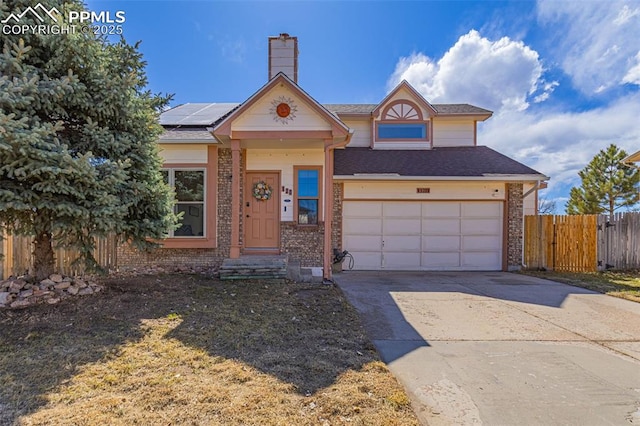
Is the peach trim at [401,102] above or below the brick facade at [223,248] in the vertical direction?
above

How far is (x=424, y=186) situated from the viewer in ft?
32.6

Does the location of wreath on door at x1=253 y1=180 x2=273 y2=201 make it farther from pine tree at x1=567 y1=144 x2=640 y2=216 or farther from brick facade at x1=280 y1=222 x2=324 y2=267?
pine tree at x1=567 y1=144 x2=640 y2=216

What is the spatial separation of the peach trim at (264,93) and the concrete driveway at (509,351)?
398 cm

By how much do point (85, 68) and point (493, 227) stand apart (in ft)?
37.1

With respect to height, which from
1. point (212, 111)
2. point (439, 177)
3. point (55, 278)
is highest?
point (212, 111)

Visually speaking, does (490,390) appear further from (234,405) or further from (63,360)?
(63,360)

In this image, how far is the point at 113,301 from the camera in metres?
5.31

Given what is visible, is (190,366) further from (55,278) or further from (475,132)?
(475,132)

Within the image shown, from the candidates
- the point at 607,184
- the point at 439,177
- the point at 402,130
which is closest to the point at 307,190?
the point at 439,177

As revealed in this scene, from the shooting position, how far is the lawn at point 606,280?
6996 millimetres

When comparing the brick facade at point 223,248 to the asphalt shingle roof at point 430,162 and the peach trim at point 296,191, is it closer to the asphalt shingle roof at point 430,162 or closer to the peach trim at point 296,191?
the peach trim at point 296,191

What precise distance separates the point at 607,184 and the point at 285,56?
23.9 m

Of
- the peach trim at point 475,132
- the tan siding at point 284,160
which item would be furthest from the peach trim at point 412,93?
the tan siding at point 284,160

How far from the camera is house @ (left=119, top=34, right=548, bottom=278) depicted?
7.58 m
